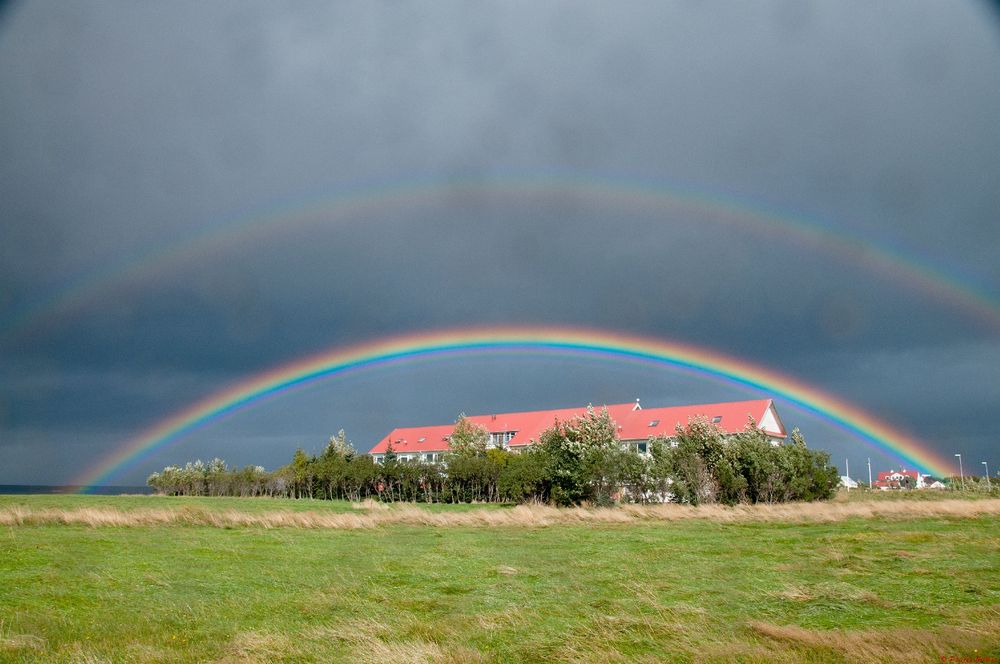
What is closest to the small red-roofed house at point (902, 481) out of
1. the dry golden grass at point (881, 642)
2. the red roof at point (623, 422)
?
the red roof at point (623, 422)

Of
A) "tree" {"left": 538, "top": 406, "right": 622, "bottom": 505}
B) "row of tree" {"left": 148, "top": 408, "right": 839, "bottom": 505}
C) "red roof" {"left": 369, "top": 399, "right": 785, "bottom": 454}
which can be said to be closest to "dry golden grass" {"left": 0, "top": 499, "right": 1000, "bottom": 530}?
"row of tree" {"left": 148, "top": 408, "right": 839, "bottom": 505}

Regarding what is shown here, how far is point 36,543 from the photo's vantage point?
1025 inches

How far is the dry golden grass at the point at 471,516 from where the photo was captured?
36.1 m

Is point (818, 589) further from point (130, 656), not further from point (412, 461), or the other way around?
point (412, 461)

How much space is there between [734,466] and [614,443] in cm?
937

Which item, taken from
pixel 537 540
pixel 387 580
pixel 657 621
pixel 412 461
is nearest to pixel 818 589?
pixel 657 621

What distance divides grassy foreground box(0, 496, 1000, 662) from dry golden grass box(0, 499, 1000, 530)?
5760 mm

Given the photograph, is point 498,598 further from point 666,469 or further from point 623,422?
point 623,422

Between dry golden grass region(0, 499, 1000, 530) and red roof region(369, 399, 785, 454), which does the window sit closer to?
red roof region(369, 399, 785, 454)

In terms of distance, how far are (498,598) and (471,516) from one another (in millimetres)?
25635

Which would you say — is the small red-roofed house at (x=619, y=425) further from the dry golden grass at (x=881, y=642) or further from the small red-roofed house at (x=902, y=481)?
the dry golden grass at (x=881, y=642)

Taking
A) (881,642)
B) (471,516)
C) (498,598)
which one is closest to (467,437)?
(471,516)

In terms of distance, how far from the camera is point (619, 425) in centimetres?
12138

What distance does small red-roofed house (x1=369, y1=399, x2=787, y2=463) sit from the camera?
109m
